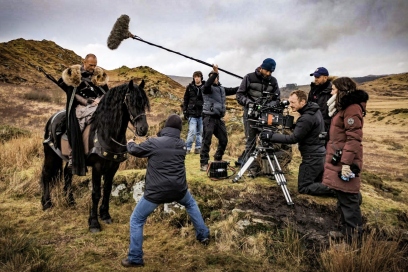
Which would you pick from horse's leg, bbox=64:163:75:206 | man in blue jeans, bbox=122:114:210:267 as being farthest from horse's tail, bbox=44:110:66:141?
man in blue jeans, bbox=122:114:210:267

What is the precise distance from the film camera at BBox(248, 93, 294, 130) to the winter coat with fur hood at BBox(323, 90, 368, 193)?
1.29m

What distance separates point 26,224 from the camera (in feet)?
15.5

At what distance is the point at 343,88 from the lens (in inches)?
134

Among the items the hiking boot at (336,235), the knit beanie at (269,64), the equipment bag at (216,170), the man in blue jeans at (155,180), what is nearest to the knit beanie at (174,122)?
the man in blue jeans at (155,180)

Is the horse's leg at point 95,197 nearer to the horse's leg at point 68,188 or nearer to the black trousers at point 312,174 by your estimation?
the horse's leg at point 68,188

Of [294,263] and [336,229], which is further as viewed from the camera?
[336,229]

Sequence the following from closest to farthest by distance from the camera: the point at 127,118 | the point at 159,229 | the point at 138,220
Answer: the point at 138,220
the point at 127,118
the point at 159,229

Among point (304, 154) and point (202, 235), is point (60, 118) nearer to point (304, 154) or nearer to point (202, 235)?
point (202, 235)

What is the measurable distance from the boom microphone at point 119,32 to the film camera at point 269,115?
3.11m

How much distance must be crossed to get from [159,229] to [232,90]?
4014 mm

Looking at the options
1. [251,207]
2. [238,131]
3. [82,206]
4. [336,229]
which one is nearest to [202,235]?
[251,207]

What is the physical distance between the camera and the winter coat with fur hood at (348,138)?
129 inches

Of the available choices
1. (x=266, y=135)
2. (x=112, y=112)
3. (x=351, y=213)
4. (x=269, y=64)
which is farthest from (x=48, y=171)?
(x=351, y=213)

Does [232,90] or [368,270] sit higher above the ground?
[232,90]
